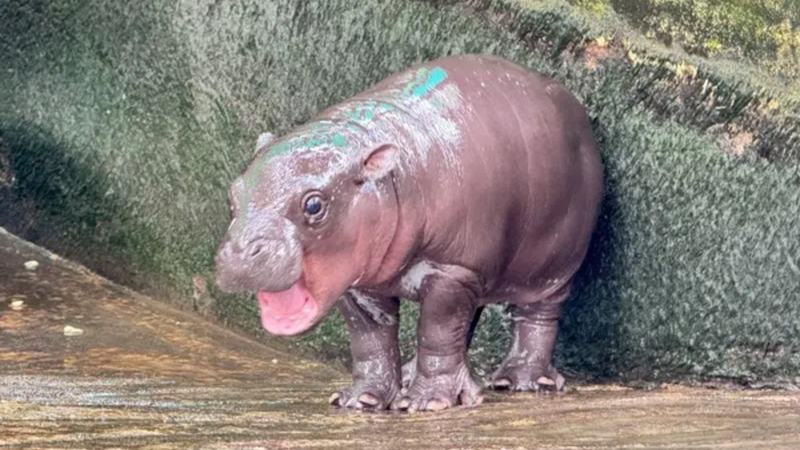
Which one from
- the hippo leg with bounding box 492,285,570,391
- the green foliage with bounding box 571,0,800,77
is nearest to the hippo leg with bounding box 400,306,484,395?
the hippo leg with bounding box 492,285,570,391

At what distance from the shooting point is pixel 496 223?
3.81m

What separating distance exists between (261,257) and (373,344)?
701 millimetres

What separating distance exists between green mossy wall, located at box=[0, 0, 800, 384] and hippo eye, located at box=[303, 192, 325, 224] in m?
1.27

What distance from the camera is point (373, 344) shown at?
3961 mm

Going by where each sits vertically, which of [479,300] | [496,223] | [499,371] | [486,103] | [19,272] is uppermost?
[486,103]

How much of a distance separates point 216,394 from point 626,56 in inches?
61.6

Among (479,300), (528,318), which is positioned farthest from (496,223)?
(528,318)

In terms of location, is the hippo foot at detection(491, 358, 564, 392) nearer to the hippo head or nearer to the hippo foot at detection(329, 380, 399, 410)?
the hippo foot at detection(329, 380, 399, 410)

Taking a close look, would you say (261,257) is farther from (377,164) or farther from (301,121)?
(301,121)

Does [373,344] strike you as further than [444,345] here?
Yes

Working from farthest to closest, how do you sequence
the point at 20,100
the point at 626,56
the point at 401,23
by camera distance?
the point at 20,100, the point at 401,23, the point at 626,56

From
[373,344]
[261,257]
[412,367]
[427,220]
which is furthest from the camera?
[412,367]

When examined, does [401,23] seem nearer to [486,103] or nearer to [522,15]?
[522,15]

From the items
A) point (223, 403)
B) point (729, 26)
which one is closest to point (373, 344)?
point (223, 403)
